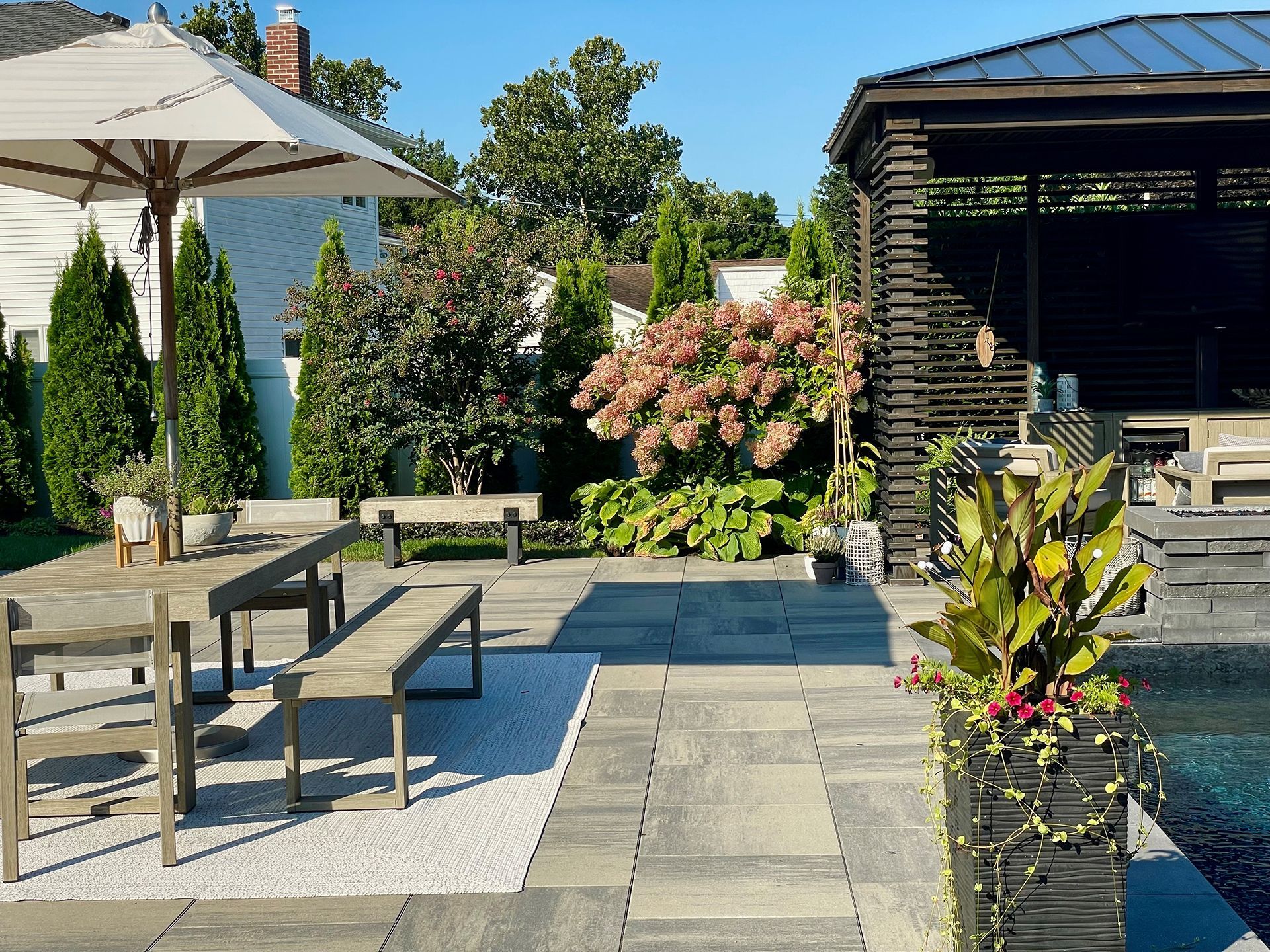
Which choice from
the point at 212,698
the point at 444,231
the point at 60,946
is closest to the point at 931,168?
the point at 444,231

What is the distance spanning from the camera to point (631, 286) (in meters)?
27.8

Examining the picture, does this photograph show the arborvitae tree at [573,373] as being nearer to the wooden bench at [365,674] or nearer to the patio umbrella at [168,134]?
the patio umbrella at [168,134]

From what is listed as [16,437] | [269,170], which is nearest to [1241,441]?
[269,170]

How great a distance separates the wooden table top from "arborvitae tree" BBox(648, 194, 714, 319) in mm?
6523

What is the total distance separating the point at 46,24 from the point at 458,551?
33.3 ft

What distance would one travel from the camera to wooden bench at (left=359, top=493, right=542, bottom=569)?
988cm

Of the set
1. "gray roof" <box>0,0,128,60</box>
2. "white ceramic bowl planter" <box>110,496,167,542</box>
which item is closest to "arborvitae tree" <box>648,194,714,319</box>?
"white ceramic bowl planter" <box>110,496,167,542</box>

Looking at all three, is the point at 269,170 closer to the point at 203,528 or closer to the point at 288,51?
the point at 203,528

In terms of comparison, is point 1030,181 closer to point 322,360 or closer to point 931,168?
point 931,168

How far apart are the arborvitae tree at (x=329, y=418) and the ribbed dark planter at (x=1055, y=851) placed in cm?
850

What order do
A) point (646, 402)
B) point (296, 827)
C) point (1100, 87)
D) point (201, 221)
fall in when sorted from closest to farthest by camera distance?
point (296, 827) < point (1100, 87) < point (646, 402) < point (201, 221)

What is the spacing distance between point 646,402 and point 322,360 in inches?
121

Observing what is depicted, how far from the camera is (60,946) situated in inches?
130

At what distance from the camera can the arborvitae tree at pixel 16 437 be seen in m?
12.1
